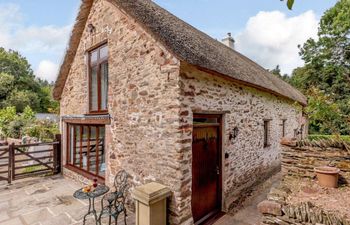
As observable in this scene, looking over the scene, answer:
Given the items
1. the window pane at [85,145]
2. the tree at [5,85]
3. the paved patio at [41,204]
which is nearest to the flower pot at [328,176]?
the paved patio at [41,204]

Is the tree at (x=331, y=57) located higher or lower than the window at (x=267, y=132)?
higher

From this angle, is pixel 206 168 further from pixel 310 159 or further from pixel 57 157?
pixel 57 157

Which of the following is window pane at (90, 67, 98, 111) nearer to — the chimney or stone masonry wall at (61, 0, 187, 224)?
stone masonry wall at (61, 0, 187, 224)

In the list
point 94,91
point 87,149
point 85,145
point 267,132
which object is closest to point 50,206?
point 87,149

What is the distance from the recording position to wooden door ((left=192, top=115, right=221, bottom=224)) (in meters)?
5.24

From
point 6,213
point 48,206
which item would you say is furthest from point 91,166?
point 6,213

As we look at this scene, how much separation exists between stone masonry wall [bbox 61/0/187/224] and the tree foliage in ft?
70.3

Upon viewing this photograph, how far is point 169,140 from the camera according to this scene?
4.72 metres

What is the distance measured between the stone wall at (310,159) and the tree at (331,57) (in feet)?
56.9

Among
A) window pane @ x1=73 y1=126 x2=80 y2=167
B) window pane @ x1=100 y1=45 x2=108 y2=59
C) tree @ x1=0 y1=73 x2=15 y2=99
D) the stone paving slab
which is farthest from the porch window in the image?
tree @ x1=0 y1=73 x2=15 y2=99

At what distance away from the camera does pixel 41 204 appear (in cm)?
613

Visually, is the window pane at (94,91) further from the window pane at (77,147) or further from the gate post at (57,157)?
the gate post at (57,157)

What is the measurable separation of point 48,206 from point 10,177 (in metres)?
3.46

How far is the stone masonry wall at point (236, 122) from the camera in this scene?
15.7ft
